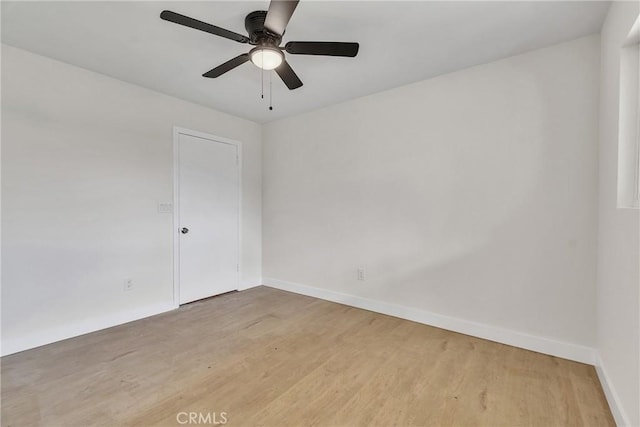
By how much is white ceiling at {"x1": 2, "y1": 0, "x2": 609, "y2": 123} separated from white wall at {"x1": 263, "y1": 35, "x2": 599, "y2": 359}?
302 mm

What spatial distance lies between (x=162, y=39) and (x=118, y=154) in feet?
4.24

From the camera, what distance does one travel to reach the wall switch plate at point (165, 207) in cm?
312

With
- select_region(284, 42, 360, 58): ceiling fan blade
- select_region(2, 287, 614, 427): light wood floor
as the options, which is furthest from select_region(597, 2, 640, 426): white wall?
select_region(284, 42, 360, 58): ceiling fan blade

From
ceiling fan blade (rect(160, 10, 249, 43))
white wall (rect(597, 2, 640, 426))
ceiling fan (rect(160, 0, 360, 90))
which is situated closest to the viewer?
white wall (rect(597, 2, 640, 426))

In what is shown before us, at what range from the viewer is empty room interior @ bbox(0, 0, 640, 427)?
1.66 m

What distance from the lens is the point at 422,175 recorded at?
2.81 metres

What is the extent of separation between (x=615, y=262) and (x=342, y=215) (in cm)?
231

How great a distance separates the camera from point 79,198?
8.43 feet

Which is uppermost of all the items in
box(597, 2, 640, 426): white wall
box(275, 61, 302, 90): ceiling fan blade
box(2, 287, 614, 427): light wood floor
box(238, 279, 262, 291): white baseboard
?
box(275, 61, 302, 90): ceiling fan blade

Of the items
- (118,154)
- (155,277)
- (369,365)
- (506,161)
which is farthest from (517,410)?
(118,154)

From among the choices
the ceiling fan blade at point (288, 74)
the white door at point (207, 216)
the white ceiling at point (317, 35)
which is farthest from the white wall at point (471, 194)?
the ceiling fan blade at point (288, 74)

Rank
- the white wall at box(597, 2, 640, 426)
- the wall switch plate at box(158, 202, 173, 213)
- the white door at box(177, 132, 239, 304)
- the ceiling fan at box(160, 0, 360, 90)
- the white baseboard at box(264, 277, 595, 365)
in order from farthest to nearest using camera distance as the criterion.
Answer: the white door at box(177, 132, 239, 304) < the wall switch plate at box(158, 202, 173, 213) < the white baseboard at box(264, 277, 595, 365) < the ceiling fan at box(160, 0, 360, 90) < the white wall at box(597, 2, 640, 426)

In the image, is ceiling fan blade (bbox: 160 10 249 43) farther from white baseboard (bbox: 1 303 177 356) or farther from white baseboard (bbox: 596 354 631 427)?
white baseboard (bbox: 596 354 631 427)

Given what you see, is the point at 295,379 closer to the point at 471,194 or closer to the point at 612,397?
the point at 612,397
